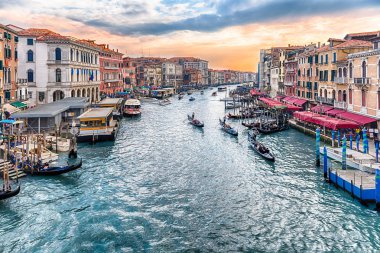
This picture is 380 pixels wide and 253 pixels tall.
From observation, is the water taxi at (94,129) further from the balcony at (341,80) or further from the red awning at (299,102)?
the red awning at (299,102)

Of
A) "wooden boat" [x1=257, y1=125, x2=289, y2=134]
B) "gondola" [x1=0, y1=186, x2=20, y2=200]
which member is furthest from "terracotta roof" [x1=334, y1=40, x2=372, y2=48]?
"gondola" [x1=0, y1=186, x2=20, y2=200]

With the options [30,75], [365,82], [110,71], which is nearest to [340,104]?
[365,82]

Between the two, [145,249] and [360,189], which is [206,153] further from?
[145,249]

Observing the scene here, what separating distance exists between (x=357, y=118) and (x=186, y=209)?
21.6 m

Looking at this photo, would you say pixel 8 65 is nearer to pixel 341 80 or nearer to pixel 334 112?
pixel 334 112

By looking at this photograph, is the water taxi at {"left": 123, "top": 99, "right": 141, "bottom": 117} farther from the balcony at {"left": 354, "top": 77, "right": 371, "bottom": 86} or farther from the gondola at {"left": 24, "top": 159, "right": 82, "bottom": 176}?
the balcony at {"left": 354, "top": 77, "right": 371, "bottom": 86}

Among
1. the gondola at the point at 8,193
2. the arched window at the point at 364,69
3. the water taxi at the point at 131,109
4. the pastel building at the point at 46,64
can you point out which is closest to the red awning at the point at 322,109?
the arched window at the point at 364,69

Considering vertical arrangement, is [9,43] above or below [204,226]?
above

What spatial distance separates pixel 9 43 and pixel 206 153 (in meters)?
24.9

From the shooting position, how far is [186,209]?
55.4 ft

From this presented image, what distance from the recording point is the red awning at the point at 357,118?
95.4ft

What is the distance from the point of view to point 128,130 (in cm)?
4131

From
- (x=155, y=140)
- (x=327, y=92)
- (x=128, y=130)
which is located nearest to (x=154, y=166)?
(x=155, y=140)

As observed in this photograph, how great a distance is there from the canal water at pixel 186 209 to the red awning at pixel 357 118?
258 inches
